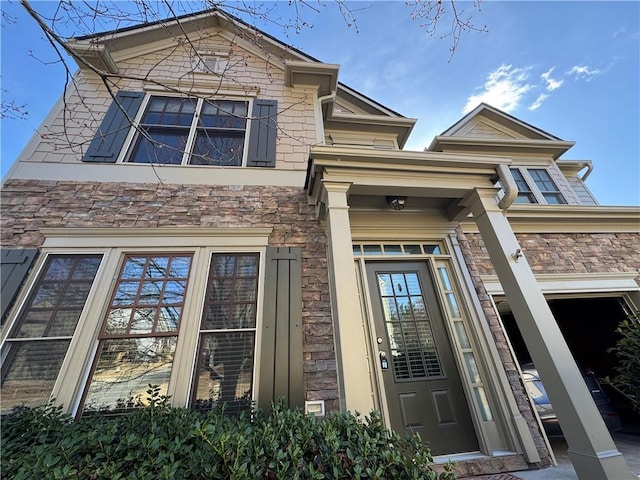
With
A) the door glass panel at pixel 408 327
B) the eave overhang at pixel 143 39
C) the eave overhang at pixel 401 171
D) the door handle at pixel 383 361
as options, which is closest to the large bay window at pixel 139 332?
the eave overhang at pixel 401 171

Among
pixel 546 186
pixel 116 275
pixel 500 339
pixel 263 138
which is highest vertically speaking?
pixel 546 186

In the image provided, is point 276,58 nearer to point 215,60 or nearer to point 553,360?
point 215,60

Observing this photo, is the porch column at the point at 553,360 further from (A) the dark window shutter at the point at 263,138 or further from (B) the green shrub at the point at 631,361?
(A) the dark window shutter at the point at 263,138

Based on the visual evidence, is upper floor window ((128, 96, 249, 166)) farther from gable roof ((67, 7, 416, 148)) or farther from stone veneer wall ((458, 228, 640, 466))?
stone veneer wall ((458, 228, 640, 466))

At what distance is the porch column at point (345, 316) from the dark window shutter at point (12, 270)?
10.4 ft

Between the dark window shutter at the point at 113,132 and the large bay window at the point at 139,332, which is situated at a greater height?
the dark window shutter at the point at 113,132

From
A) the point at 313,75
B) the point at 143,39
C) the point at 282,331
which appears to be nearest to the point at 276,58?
the point at 313,75

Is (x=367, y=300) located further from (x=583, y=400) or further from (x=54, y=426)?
(x=54, y=426)

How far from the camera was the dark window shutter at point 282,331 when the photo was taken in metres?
2.49

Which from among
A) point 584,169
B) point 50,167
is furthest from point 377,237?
point 584,169

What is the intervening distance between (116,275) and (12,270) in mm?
970

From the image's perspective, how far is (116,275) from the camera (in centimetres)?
291

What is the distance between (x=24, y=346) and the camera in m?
2.53

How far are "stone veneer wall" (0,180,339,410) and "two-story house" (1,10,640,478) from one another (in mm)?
21
